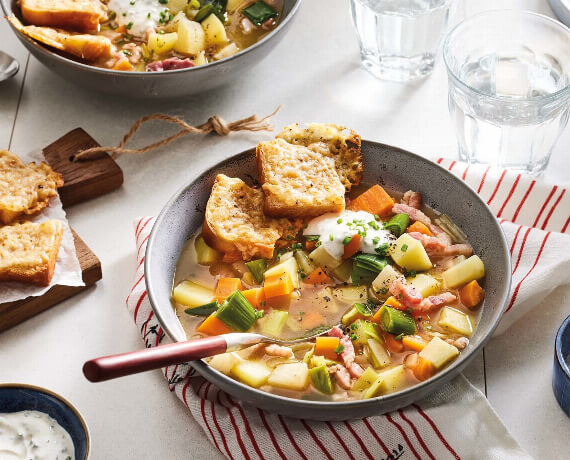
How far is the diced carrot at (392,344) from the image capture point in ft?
7.60

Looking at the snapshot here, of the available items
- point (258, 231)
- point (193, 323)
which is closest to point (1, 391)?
point (193, 323)

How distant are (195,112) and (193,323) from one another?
4.13 feet

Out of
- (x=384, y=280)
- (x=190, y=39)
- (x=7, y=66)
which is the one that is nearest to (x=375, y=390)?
(x=384, y=280)

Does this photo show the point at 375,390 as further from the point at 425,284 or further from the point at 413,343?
the point at 425,284

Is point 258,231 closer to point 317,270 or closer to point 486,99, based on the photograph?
point 317,270

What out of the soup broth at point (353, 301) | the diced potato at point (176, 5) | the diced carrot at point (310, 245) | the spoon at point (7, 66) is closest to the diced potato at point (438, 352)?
the soup broth at point (353, 301)

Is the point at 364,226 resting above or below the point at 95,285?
above

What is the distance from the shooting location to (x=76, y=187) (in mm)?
3037

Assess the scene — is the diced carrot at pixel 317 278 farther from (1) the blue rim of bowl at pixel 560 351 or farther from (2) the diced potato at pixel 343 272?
(1) the blue rim of bowl at pixel 560 351

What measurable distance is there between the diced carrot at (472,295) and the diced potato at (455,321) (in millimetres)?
44

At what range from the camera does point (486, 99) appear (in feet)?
9.42

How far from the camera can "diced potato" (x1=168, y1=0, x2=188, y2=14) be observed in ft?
11.6

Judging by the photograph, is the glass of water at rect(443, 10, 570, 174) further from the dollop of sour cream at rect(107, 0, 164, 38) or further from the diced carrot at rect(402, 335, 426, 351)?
the dollop of sour cream at rect(107, 0, 164, 38)

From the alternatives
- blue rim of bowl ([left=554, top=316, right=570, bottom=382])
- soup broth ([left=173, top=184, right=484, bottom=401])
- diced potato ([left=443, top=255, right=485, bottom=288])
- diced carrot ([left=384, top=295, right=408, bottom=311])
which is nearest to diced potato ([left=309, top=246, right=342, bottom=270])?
soup broth ([left=173, top=184, right=484, bottom=401])
